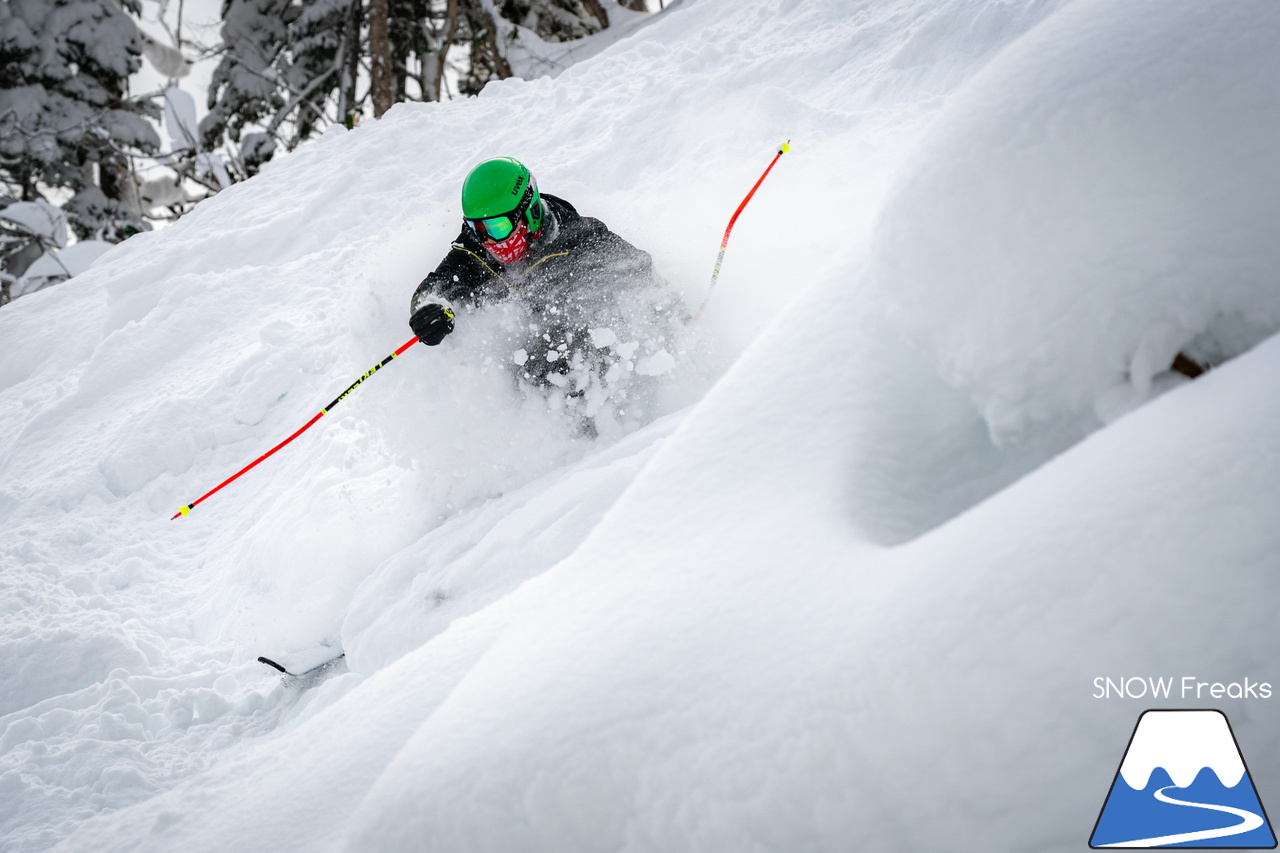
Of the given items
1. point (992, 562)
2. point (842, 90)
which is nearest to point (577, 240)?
point (842, 90)

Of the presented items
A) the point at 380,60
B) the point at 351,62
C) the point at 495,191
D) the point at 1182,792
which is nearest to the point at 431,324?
the point at 495,191

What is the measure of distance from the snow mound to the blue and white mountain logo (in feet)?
1.88

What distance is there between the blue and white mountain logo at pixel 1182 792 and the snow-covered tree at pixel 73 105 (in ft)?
59.7

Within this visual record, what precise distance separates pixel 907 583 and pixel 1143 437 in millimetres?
429

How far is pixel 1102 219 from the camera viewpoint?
1.33 m

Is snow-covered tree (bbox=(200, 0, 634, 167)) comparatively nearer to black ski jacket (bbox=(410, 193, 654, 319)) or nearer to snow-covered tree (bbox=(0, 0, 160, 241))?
snow-covered tree (bbox=(0, 0, 160, 241))

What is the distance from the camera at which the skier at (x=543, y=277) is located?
4.43 meters

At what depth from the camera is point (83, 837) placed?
218 centimetres

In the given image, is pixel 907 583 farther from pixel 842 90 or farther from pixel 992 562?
pixel 842 90

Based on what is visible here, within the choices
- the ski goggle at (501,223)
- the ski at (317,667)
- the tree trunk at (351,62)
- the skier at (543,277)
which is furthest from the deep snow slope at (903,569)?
the tree trunk at (351,62)

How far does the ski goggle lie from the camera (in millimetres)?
4266

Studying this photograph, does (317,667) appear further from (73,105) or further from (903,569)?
(73,105)

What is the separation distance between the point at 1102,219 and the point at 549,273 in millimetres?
3559

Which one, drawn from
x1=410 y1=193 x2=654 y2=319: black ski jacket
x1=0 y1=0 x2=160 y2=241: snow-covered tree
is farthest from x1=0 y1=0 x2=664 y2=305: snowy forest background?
x1=410 y1=193 x2=654 y2=319: black ski jacket
